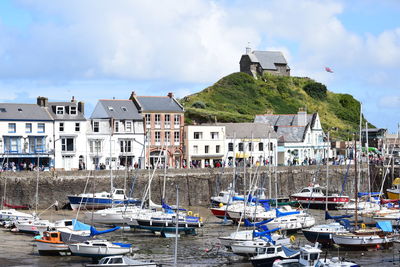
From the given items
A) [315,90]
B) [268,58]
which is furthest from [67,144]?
[315,90]

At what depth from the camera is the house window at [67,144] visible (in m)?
77.4

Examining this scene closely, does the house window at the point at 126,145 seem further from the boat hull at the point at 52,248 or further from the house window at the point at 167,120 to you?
the boat hull at the point at 52,248

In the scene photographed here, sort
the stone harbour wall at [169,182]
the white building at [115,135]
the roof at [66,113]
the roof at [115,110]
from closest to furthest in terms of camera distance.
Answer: the stone harbour wall at [169,182] → the roof at [66,113] → the white building at [115,135] → the roof at [115,110]

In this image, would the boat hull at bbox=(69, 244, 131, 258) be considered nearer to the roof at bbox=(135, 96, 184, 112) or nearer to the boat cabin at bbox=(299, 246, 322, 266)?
the boat cabin at bbox=(299, 246, 322, 266)

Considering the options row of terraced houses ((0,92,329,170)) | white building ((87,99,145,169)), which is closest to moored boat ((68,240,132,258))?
row of terraced houses ((0,92,329,170))

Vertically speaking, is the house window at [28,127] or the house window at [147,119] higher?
the house window at [147,119]

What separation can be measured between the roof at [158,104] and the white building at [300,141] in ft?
51.7

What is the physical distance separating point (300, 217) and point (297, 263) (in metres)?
17.0

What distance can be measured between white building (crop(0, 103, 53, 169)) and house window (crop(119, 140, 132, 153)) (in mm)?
8330

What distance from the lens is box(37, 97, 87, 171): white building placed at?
77.0 metres

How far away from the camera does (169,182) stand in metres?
75.9

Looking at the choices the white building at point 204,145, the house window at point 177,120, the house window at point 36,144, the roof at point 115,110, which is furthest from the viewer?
the white building at point 204,145

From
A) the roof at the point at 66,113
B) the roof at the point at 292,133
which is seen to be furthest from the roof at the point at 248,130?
the roof at the point at 66,113

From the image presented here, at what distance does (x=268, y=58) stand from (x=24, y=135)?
3279 inches
